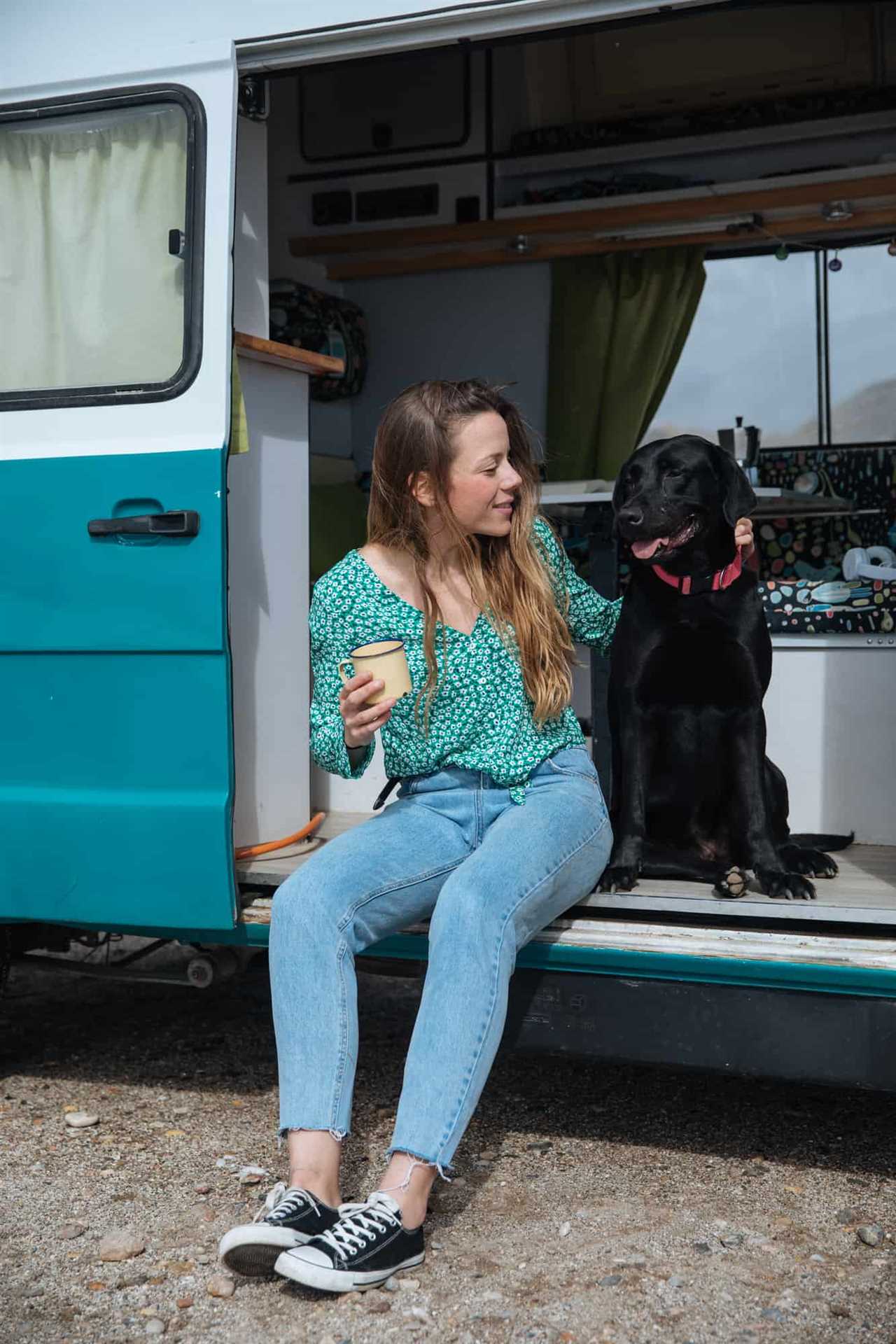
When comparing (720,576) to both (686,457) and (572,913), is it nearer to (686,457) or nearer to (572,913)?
(686,457)

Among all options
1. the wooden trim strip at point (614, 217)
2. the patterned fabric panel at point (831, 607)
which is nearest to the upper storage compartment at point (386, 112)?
the wooden trim strip at point (614, 217)

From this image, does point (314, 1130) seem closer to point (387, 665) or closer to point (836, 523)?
point (387, 665)

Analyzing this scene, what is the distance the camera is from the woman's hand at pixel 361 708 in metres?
2.29

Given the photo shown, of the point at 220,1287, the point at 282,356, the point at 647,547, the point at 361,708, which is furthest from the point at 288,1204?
the point at 282,356

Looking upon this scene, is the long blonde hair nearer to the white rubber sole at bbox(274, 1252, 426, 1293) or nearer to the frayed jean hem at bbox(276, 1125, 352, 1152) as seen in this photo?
the frayed jean hem at bbox(276, 1125, 352, 1152)

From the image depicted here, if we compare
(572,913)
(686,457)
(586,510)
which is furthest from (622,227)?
(572,913)

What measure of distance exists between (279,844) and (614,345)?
3.38 metres

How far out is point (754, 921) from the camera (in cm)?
262

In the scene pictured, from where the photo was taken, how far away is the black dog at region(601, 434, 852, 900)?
291 centimetres

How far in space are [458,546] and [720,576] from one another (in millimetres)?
597

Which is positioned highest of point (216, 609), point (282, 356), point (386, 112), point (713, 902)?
point (386, 112)

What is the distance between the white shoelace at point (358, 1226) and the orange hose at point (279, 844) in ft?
3.24

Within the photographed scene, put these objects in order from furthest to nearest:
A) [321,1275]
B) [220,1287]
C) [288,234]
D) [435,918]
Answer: [288,234] → [435,918] → [220,1287] → [321,1275]

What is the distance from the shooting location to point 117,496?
8.97 feet
